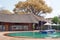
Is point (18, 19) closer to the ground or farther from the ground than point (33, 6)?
closer to the ground

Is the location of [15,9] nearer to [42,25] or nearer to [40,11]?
[40,11]

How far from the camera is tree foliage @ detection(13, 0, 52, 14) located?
183 feet

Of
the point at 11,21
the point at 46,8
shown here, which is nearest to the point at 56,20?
the point at 46,8

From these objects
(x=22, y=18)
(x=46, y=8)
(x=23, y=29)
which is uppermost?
(x=46, y=8)

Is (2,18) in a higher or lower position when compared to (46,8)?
lower

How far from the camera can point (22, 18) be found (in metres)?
45.8

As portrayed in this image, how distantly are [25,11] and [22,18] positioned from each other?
1411 cm

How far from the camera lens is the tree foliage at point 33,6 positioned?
5570 cm

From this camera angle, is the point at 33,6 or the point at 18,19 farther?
the point at 33,6

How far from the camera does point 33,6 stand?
5631 cm

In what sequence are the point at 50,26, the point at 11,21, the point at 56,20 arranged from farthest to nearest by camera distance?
the point at 56,20 → the point at 50,26 → the point at 11,21

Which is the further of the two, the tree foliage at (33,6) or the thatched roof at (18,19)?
the tree foliage at (33,6)

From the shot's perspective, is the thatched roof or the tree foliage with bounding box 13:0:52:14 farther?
the tree foliage with bounding box 13:0:52:14

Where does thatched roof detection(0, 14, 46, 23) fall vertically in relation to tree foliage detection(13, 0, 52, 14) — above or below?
below
